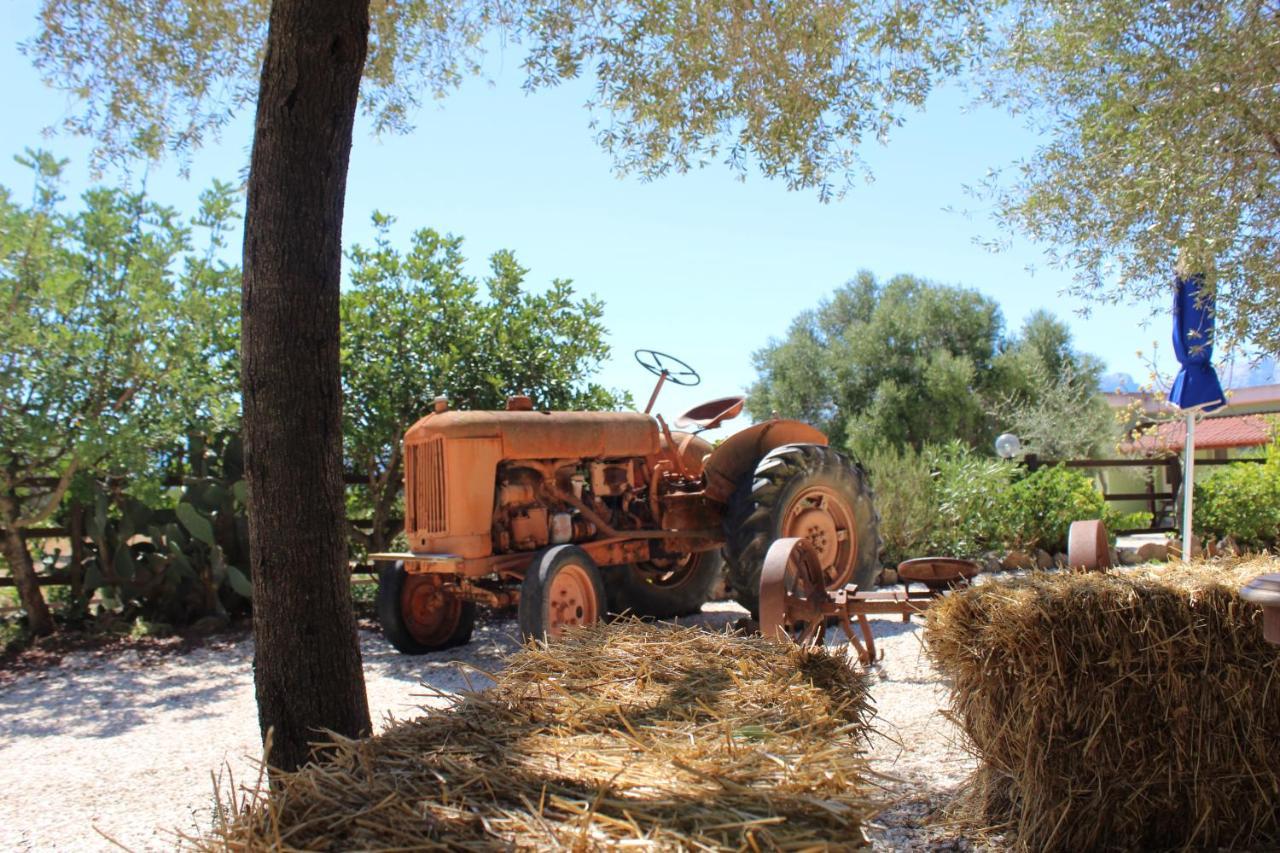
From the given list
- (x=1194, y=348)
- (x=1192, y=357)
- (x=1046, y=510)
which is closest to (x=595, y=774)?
(x=1194, y=348)

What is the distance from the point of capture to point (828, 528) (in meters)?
7.27

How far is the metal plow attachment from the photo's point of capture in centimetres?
443

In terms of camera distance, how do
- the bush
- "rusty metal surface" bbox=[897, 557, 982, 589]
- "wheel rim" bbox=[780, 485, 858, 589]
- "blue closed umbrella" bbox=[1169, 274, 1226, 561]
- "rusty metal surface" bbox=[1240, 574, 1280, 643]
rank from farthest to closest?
the bush
"wheel rim" bbox=[780, 485, 858, 589]
"blue closed umbrella" bbox=[1169, 274, 1226, 561]
"rusty metal surface" bbox=[897, 557, 982, 589]
"rusty metal surface" bbox=[1240, 574, 1280, 643]

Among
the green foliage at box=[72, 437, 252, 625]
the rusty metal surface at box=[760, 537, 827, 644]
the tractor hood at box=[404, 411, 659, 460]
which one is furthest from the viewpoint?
the green foliage at box=[72, 437, 252, 625]

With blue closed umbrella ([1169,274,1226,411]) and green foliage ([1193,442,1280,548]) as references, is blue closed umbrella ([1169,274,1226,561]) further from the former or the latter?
green foliage ([1193,442,1280,548])

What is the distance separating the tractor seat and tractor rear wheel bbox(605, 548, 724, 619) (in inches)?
40.0

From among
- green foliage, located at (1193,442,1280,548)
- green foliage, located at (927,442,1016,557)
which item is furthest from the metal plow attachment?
green foliage, located at (1193,442,1280,548)

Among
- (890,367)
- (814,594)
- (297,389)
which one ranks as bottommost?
(814,594)

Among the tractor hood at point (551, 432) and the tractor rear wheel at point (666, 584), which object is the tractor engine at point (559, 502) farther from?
the tractor rear wheel at point (666, 584)

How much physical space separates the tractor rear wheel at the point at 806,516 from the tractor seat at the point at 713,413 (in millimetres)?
769

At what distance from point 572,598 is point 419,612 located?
1.47 m

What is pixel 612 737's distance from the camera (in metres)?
2.01

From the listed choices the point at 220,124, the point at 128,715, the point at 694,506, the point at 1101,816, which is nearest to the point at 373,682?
the point at 128,715

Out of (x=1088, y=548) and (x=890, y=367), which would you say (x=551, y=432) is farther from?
(x=890, y=367)
